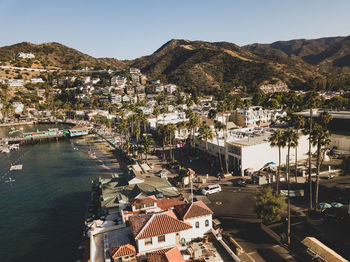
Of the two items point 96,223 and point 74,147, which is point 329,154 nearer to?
point 96,223

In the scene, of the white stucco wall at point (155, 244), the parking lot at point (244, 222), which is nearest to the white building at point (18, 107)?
the parking lot at point (244, 222)

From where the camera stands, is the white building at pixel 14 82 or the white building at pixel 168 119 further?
the white building at pixel 14 82

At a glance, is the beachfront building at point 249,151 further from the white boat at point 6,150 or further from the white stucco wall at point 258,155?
the white boat at point 6,150

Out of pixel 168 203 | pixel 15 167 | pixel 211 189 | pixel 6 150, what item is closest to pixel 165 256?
pixel 168 203

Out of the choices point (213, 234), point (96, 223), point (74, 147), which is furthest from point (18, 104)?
point (213, 234)

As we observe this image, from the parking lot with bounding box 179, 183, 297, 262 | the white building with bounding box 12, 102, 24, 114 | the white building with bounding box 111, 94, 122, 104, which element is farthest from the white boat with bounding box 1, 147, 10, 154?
the white building with bounding box 111, 94, 122, 104

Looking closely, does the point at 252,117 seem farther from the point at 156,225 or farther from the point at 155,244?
the point at 155,244
